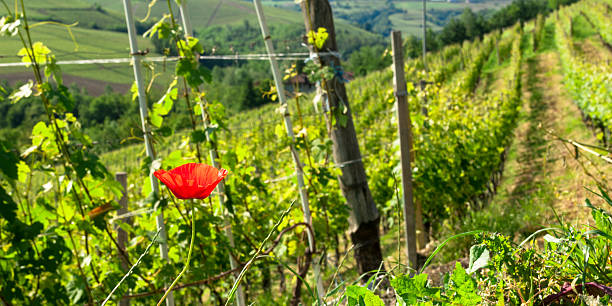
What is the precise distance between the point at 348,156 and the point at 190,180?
2396 mm

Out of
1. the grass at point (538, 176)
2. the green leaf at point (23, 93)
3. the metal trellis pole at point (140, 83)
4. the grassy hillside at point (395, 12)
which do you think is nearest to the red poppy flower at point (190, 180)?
the grass at point (538, 176)

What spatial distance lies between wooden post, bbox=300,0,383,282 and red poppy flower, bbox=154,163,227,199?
6.92 ft

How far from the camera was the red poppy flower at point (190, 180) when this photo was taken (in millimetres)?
513

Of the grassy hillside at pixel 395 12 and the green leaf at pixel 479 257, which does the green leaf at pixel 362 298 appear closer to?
the green leaf at pixel 479 257

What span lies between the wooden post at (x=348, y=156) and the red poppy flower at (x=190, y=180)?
6.92 ft

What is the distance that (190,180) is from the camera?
0.52 metres

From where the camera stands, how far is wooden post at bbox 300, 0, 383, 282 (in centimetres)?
269

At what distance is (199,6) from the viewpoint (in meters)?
111

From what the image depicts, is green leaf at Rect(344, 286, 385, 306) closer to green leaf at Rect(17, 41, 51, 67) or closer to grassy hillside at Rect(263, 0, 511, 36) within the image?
green leaf at Rect(17, 41, 51, 67)

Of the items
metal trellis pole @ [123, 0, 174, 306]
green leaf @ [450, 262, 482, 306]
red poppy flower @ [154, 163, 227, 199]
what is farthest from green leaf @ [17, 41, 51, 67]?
green leaf @ [450, 262, 482, 306]

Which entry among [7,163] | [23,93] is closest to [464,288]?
[7,163]

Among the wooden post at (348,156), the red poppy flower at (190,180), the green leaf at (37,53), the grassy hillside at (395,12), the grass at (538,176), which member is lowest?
the grass at (538,176)

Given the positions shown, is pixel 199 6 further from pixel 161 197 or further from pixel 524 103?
pixel 161 197

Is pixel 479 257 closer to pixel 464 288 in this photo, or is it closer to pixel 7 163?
pixel 464 288
